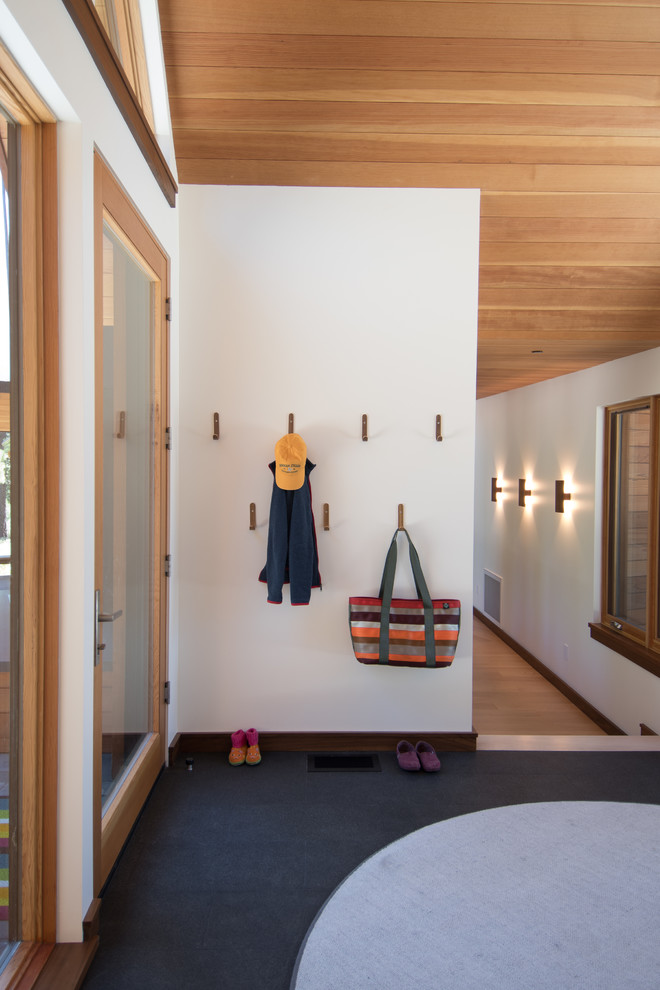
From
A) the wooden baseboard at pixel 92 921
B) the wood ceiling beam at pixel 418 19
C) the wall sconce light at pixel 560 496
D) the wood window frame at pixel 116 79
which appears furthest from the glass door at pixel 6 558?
the wall sconce light at pixel 560 496

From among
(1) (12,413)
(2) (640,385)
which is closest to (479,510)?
(2) (640,385)

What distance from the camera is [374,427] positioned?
294cm

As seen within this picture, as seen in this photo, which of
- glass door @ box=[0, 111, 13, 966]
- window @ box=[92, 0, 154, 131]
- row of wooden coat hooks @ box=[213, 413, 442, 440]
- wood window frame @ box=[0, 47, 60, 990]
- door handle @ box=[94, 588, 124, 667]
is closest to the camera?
glass door @ box=[0, 111, 13, 966]

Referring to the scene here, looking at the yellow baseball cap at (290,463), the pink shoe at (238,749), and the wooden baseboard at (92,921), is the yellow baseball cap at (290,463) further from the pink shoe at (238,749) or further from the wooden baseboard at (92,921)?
the wooden baseboard at (92,921)

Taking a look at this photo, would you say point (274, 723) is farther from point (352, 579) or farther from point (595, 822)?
point (595, 822)

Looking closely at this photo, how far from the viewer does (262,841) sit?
2.23m

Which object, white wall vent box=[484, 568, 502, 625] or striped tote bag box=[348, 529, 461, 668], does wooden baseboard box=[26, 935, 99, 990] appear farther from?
white wall vent box=[484, 568, 502, 625]

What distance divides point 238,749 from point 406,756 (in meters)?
0.74

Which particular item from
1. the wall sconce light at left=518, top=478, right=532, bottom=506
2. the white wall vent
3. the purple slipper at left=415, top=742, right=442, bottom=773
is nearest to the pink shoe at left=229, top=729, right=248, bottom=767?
the purple slipper at left=415, top=742, right=442, bottom=773

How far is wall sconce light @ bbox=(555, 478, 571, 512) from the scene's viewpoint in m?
5.18

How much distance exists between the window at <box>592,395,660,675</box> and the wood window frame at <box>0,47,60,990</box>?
356 centimetres

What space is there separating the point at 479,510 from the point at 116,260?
626 cm

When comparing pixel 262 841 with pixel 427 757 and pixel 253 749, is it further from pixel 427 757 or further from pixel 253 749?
pixel 427 757

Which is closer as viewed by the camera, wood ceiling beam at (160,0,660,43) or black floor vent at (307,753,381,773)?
wood ceiling beam at (160,0,660,43)
